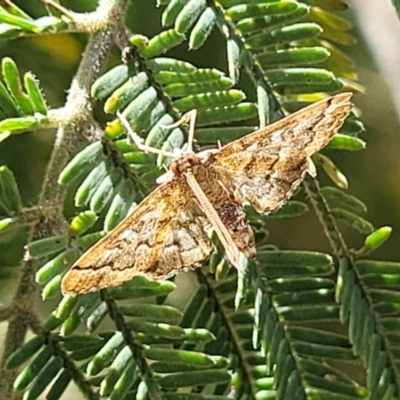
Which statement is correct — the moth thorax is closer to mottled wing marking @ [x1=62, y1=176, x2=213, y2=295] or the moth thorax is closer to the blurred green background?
mottled wing marking @ [x1=62, y1=176, x2=213, y2=295]

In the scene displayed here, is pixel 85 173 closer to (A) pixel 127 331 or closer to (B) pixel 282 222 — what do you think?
(A) pixel 127 331

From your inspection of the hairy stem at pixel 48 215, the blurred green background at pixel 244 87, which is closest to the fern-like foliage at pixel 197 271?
the hairy stem at pixel 48 215

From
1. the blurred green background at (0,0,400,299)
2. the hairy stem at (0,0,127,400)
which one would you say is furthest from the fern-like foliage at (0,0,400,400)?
the blurred green background at (0,0,400,299)

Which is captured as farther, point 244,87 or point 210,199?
point 244,87

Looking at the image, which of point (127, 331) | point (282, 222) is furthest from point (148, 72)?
point (282, 222)

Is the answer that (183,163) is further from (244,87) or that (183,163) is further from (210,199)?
(244,87)

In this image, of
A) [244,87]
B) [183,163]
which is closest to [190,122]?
[183,163]
